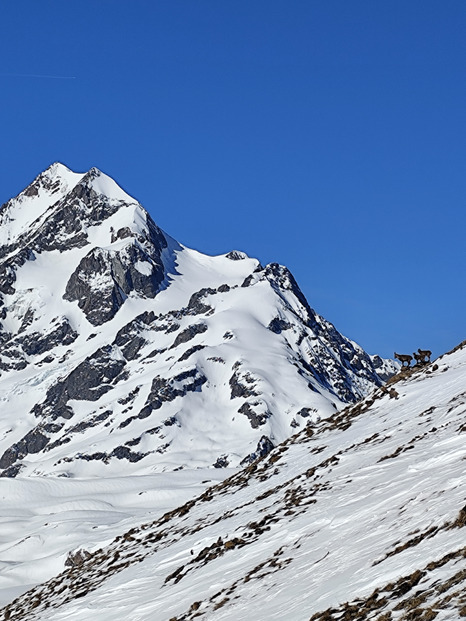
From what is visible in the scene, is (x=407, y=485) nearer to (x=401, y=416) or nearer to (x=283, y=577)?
(x=283, y=577)

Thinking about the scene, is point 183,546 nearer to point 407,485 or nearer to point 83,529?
point 407,485

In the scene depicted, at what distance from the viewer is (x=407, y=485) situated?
21297 millimetres

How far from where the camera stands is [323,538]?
808 inches

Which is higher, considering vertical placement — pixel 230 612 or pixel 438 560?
pixel 230 612

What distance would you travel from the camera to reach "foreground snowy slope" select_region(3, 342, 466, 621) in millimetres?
15648

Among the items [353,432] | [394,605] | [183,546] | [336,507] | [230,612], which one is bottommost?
[394,605]

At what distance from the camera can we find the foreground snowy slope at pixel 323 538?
616 inches

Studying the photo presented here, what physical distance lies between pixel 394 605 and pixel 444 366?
24.6 meters

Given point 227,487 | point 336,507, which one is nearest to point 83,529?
point 227,487

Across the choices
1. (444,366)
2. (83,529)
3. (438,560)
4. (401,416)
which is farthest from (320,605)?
(83,529)

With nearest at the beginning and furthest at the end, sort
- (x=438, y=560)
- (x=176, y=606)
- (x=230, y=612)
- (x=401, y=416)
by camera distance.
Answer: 1. (x=438, y=560)
2. (x=230, y=612)
3. (x=176, y=606)
4. (x=401, y=416)

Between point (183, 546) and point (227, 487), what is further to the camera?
point (227, 487)

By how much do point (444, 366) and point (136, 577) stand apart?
17.0 m

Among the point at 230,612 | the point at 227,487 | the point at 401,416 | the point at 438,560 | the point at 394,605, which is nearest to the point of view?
the point at 394,605
